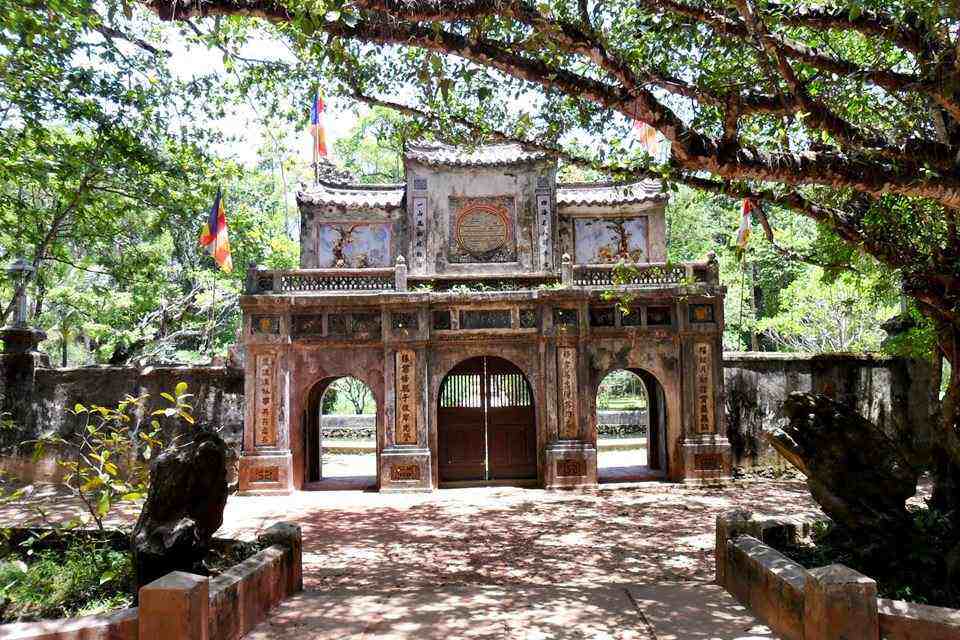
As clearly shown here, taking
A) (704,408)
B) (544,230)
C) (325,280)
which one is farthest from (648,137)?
(325,280)

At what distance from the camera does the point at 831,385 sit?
50.7 ft

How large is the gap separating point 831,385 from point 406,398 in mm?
9226

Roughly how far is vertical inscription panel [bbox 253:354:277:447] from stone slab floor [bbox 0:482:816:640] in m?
1.24

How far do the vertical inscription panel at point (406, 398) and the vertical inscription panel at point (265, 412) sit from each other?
7.83ft

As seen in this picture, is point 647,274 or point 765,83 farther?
point 647,274

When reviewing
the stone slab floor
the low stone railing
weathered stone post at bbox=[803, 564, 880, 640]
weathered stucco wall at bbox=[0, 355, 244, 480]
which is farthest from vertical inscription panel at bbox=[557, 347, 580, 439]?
weathered stone post at bbox=[803, 564, 880, 640]

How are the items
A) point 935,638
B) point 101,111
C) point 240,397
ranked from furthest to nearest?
point 240,397 → point 101,111 → point 935,638

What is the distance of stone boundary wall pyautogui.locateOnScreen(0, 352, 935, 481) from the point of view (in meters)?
15.0

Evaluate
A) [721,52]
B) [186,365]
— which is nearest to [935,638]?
[721,52]

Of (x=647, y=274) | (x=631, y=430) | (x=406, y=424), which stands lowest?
(x=631, y=430)

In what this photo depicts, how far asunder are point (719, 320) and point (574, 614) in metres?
9.29

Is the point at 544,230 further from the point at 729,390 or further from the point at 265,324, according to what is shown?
the point at 265,324

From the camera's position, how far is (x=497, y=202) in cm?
1572

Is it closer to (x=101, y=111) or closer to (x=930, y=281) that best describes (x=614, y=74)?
(x=930, y=281)
